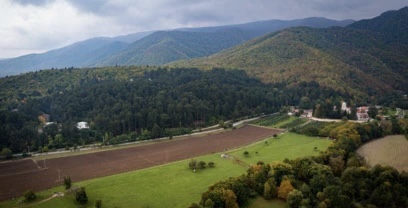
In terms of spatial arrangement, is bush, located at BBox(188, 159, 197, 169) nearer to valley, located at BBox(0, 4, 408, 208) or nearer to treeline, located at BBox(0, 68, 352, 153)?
valley, located at BBox(0, 4, 408, 208)

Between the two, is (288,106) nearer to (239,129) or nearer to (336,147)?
(239,129)

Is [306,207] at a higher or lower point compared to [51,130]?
lower

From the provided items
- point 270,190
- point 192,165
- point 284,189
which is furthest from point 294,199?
point 192,165

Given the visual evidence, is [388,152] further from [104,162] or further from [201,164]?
[104,162]

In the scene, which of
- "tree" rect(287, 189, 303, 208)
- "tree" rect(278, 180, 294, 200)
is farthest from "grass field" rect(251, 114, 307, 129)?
"tree" rect(287, 189, 303, 208)

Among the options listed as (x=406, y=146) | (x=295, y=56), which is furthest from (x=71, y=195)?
(x=295, y=56)

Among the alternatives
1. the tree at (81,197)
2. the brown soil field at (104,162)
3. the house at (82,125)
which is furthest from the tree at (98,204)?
the house at (82,125)
